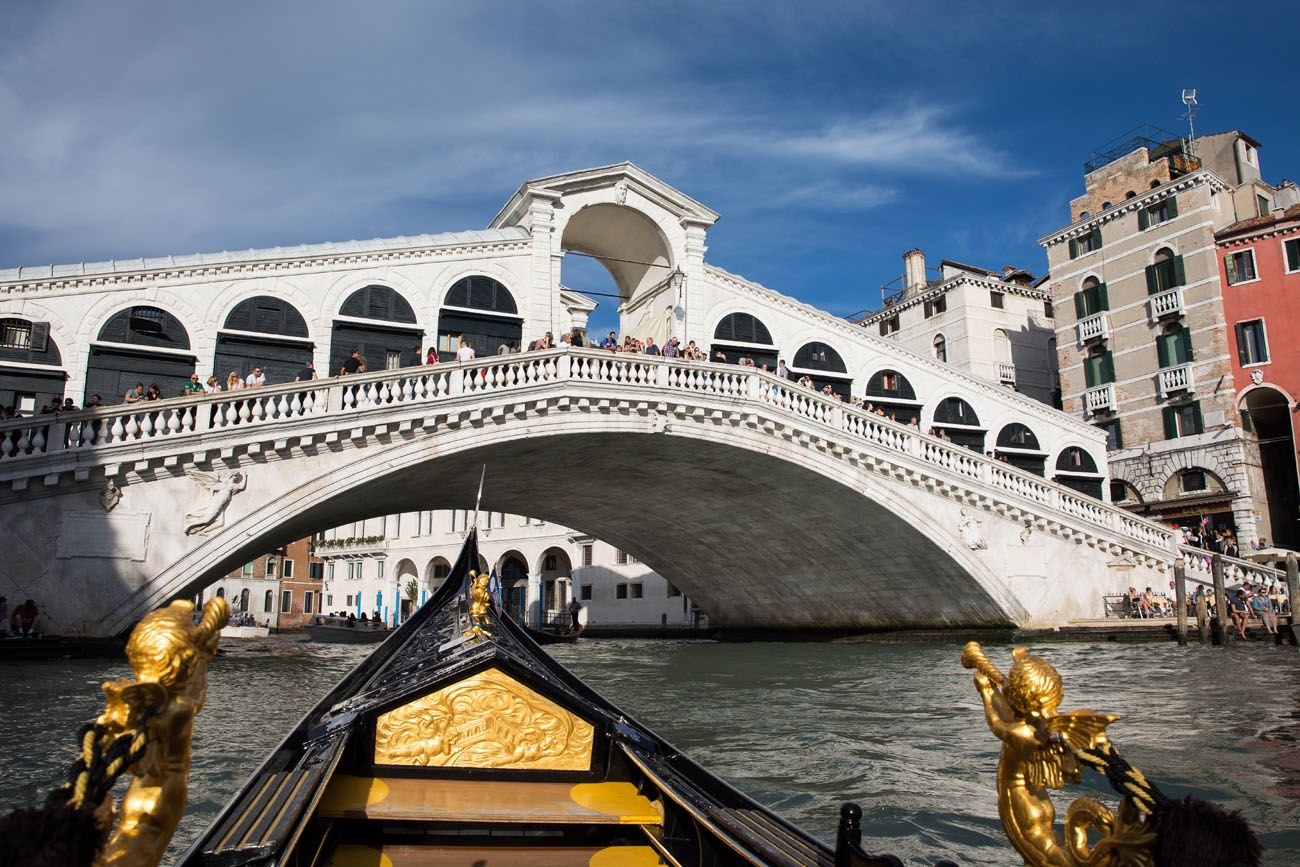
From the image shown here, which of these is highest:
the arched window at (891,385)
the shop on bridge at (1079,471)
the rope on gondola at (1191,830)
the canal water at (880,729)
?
the arched window at (891,385)

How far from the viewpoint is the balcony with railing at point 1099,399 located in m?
19.8

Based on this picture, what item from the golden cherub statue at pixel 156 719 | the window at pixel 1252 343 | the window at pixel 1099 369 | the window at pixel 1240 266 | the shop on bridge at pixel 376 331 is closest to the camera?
the golden cherub statue at pixel 156 719

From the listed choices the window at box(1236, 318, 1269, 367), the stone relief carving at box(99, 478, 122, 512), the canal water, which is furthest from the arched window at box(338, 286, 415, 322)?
the window at box(1236, 318, 1269, 367)

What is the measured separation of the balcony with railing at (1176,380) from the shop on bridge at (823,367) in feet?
22.9

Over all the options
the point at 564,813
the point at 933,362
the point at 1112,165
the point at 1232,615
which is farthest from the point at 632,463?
the point at 1112,165

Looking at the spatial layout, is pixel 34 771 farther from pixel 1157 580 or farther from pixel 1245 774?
pixel 1157 580

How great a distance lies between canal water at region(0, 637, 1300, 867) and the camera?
3727 millimetres

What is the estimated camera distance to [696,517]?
52.2 feet

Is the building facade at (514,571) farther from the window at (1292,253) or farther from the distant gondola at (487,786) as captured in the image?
the distant gondola at (487,786)

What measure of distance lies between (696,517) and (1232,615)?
811cm

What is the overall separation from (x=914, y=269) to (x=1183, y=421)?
1022cm

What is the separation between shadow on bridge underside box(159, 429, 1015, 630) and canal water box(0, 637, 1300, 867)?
2617 millimetres

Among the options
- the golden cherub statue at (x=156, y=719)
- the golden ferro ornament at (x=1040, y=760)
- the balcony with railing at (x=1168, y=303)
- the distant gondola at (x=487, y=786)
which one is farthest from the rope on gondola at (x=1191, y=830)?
the balcony with railing at (x=1168, y=303)

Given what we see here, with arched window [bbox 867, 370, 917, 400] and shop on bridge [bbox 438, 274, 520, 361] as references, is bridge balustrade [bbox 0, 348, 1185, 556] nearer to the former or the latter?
shop on bridge [bbox 438, 274, 520, 361]
